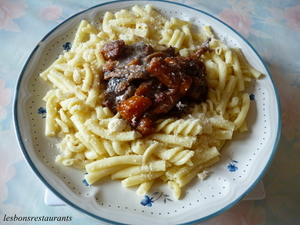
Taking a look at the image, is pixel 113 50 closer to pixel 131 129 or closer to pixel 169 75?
pixel 169 75

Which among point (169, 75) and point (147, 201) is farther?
point (169, 75)

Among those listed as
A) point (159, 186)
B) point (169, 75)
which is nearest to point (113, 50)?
point (169, 75)

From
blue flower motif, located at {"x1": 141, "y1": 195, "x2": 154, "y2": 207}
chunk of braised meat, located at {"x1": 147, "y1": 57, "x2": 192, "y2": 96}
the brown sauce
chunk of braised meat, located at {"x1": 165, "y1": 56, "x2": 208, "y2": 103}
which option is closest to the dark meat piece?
the brown sauce

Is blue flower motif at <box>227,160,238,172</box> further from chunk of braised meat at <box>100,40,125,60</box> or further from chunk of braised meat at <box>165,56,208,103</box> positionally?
chunk of braised meat at <box>100,40,125,60</box>

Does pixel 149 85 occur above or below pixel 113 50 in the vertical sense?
below

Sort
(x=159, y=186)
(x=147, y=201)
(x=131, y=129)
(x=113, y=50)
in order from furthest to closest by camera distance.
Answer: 1. (x=113, y=50)
2. (x=131, y=129)
3. (x=159, y=186)
4. (x=147, y=201)

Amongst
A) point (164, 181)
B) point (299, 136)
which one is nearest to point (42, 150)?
point (164, 181)
